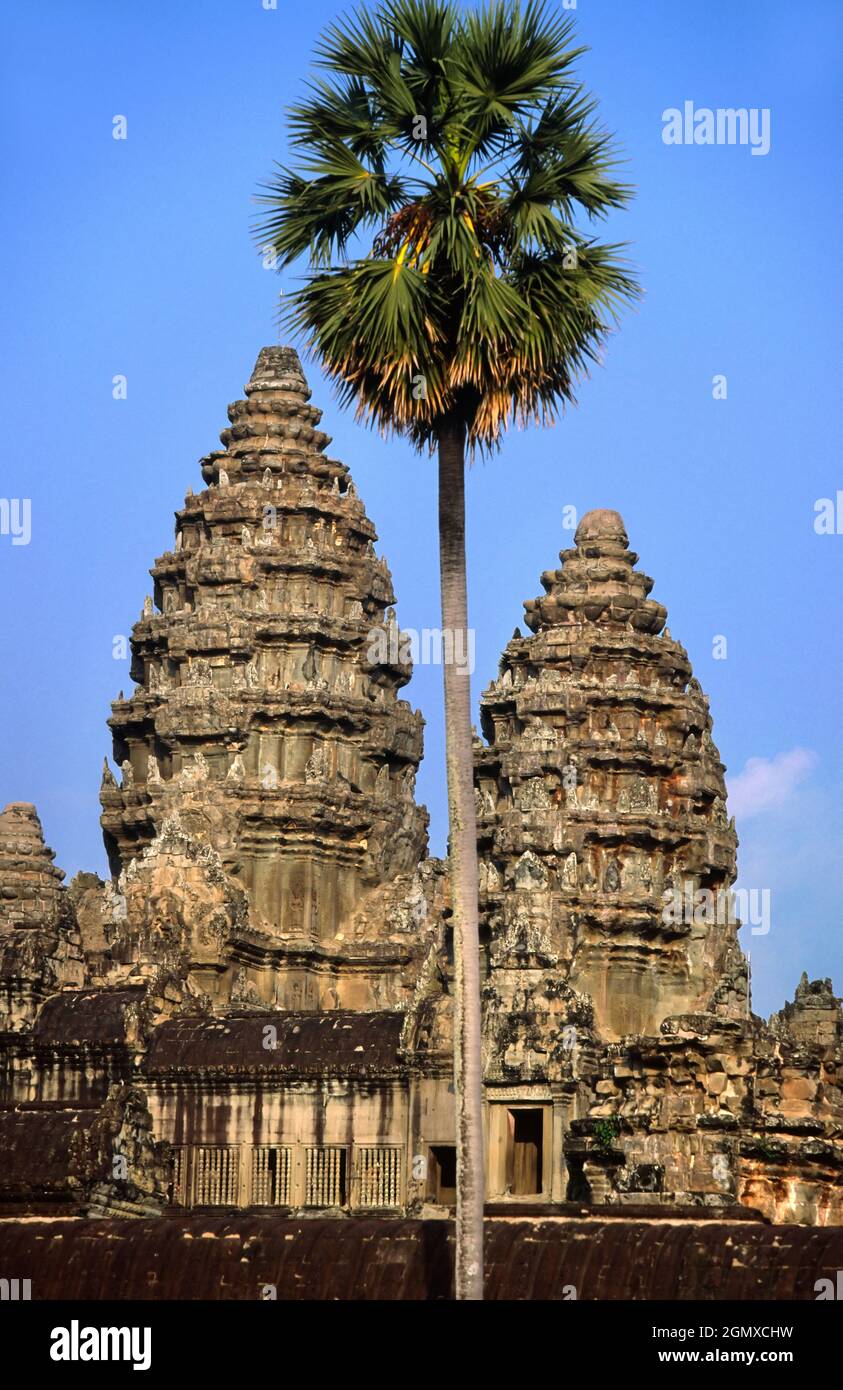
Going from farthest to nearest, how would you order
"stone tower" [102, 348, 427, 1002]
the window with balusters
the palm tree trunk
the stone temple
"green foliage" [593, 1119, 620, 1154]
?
"stone tower" [102, 348, 427, 1002] < the window with balusters < the stone temple < "green foliage" [593, 1119, 620, 1154] < the palm tree trunk

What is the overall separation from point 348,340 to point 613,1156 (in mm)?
20191

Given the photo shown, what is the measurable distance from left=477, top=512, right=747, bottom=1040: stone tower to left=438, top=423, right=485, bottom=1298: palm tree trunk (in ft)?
143

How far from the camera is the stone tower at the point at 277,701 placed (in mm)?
90125

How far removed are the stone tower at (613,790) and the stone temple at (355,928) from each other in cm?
10

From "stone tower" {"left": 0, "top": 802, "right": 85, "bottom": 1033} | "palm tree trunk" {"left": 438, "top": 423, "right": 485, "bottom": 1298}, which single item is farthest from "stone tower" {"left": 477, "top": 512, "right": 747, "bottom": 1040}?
"palm tree trunk" {"left": 438, "top": 423, "right": 485, "bottom": 1298}

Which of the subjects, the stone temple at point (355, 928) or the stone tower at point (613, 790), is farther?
the stone tower at point (613, 790)

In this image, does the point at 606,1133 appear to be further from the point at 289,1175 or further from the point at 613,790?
the point at 613,790

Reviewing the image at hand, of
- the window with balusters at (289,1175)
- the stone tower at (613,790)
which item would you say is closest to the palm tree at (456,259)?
the window with balusters at (289,1175)

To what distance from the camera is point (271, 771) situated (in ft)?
300

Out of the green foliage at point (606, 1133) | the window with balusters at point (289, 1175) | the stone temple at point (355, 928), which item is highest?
the stone temple at point (355, 928)

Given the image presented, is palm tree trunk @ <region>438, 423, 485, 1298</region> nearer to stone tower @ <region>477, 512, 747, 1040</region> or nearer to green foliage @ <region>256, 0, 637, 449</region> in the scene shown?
green foliage @ <region>256, 0, 637, 449</region>

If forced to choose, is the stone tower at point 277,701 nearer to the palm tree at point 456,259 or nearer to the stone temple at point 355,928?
the stone temple at point 355,928

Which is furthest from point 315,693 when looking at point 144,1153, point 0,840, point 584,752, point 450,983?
point 144,1153

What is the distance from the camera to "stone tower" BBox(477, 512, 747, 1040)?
284ft
